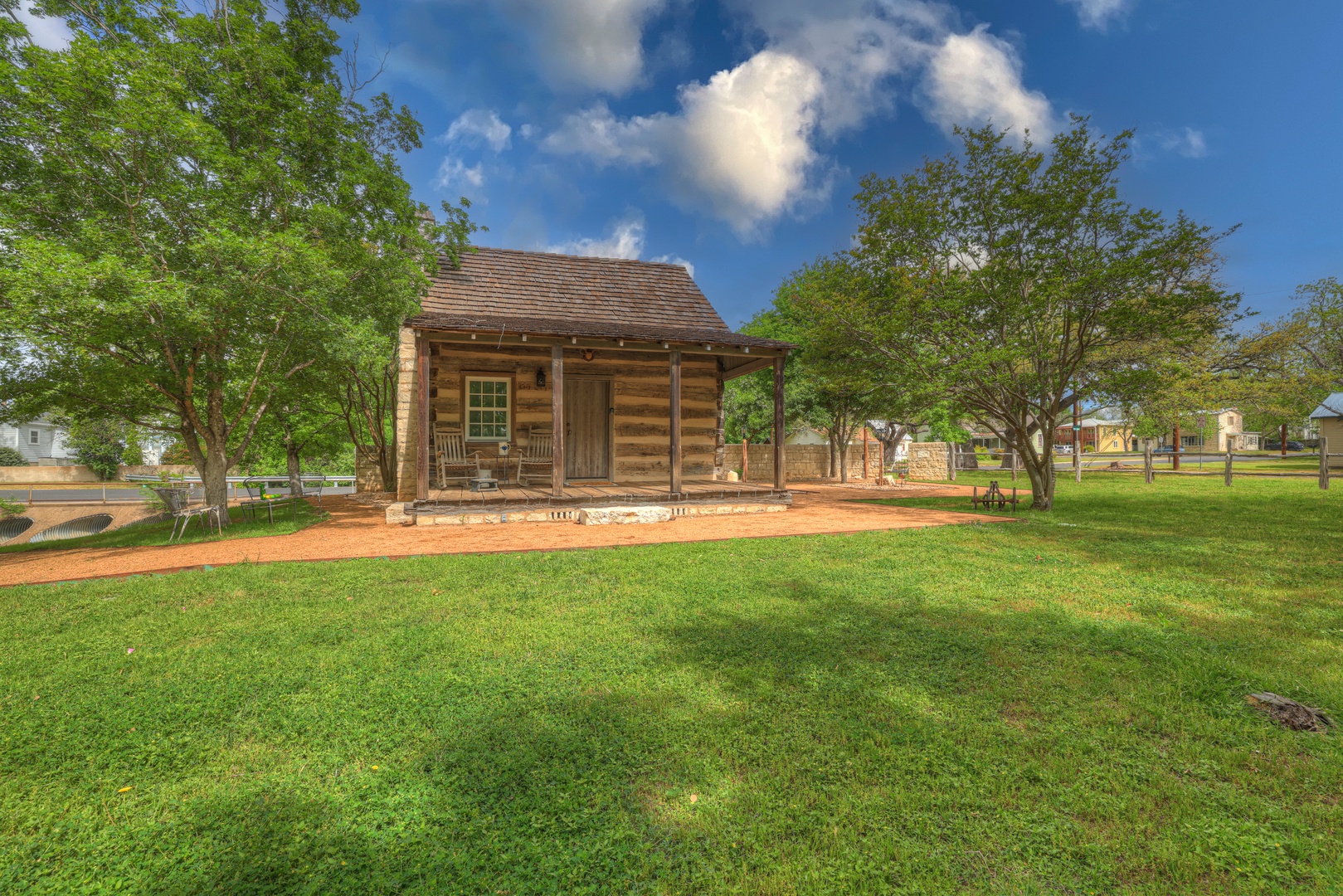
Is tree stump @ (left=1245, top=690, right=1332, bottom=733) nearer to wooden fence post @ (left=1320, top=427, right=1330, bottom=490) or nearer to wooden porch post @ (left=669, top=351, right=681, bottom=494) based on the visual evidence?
wooden porch post @ (left=669, top=351, right=681, bottom=494)

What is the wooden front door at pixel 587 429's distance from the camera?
12938 mm

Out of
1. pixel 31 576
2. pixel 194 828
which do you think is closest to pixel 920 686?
pixel 194 828

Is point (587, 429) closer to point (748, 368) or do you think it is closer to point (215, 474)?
point (748, 368)

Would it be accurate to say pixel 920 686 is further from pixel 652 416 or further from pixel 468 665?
pixel 652 416

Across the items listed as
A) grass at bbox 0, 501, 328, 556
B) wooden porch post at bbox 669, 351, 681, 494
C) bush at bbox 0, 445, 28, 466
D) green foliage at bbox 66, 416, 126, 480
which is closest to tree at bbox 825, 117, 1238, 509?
wooden porch post at bbox 669, 351, 681, 494

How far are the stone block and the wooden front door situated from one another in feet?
9.84

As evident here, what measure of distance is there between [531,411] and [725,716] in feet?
33.9

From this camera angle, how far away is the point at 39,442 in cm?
3862

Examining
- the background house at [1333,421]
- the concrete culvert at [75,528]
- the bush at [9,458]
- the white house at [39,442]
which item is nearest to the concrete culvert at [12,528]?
the concrete culvert at [75,528]

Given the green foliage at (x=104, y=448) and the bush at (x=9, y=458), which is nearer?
the green foliage at (x=104, y=448)

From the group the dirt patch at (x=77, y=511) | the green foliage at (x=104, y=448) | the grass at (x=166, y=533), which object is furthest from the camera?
the green foliage at (x=104, y=448)

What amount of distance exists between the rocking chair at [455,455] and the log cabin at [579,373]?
0.15 m

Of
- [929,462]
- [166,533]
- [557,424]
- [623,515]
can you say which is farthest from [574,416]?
[929,462]

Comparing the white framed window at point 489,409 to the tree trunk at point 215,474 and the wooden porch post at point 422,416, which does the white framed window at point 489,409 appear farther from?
the tree trunk at point 215,474
